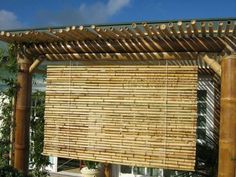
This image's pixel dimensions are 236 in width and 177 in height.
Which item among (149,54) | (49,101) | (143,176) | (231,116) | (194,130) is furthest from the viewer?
(143,176)

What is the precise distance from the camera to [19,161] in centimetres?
815

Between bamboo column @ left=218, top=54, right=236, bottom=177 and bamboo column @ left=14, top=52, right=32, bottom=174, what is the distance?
3.57 m

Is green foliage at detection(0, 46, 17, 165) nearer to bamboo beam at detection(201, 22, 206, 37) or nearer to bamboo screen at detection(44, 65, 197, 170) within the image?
bamboo screen at detection(44, 65, 197, 170)

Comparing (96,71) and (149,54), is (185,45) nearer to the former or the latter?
(149,54)

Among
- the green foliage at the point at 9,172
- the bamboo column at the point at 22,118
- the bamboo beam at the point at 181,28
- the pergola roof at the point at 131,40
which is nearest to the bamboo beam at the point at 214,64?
the pergola roof at the point at 131,40

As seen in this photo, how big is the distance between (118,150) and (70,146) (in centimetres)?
92

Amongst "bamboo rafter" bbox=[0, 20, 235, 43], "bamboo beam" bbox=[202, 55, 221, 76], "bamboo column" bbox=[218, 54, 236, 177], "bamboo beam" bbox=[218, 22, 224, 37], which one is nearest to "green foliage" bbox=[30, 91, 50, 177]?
"bamboo rafter" bbox=[0, 20, 235, 43]

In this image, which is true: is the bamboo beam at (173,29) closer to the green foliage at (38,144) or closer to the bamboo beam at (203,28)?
the bamboo beam at (203,28)

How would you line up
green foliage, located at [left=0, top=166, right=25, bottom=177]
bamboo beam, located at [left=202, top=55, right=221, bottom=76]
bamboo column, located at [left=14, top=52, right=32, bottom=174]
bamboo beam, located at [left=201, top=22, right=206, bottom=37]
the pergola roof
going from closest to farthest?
bamboo beam, located at [left=201, top=22, right=206, bottom=37] < the pergola roof < bamboo beam, located at [left=202, top=55, right=221, bottom=76] < green foliage, located at [left=0, top=166, right=25, bottom=177] < bamboo column, located at [left=14, top=52, right=32, bottom=174]

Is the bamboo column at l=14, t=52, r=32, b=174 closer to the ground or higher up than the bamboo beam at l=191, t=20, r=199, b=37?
closer to the ground

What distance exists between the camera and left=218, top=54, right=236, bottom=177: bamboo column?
20.8ft

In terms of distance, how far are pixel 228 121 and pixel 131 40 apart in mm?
2019

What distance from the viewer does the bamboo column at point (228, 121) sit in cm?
635

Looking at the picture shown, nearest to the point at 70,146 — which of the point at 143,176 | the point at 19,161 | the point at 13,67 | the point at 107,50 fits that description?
the point at 19,161
